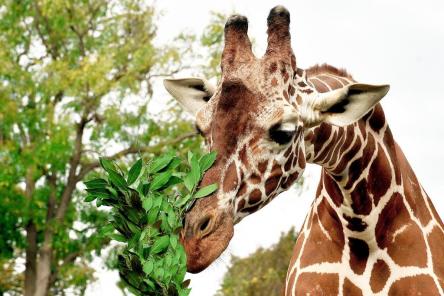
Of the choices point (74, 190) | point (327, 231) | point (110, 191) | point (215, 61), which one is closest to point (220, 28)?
point (215, 61)

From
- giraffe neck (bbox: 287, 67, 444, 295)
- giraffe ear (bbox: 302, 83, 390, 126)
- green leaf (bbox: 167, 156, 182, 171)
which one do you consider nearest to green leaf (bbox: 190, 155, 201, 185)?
green leaf (bbox: 167, 156, 182, 171)

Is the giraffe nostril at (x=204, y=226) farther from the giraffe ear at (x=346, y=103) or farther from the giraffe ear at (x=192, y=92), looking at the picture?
the giraffe ear at (x=192, y=92)

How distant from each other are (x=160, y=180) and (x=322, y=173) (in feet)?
6.72

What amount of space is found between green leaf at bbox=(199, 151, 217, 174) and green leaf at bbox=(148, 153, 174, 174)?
0.30 metres

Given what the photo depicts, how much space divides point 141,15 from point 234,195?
2228cm

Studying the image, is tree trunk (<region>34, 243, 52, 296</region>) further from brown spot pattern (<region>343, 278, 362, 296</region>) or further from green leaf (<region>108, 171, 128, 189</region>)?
green leaf (<region>108, 171, 128, 189</region>)

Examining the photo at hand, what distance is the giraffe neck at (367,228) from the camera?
5.62m

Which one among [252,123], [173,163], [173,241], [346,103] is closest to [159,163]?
[173,163]

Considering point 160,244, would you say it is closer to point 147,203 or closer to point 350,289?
point 147,203

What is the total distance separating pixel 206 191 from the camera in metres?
4.46

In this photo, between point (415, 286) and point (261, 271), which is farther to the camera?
point (261, 271)

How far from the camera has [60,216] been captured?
86.1 feet

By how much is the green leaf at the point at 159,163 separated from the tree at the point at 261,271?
21.3 meters

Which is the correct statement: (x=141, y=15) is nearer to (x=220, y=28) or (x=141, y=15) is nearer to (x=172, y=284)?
(x=220, y=28)
